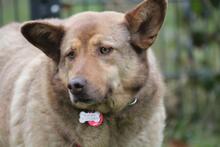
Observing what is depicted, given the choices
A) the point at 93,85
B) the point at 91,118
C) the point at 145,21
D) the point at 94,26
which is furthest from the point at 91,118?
the point at 145,21

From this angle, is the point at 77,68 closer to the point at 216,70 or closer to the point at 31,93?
the point at 31,93

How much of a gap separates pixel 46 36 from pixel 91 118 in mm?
729

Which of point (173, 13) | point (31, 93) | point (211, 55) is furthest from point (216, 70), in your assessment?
point (31, 93)

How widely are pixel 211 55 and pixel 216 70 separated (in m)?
0.26

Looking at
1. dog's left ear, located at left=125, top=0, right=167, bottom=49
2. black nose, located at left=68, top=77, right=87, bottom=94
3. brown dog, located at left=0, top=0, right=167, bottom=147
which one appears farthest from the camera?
dog's left ear, located at left=125, top=0, right=167, bottom=49

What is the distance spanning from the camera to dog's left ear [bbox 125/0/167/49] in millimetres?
5984

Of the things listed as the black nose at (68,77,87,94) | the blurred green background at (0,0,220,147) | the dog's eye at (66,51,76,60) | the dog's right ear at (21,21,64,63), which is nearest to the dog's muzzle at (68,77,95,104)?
the black nose at (68,77,87,94)

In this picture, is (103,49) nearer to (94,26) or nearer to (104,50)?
(104,50)

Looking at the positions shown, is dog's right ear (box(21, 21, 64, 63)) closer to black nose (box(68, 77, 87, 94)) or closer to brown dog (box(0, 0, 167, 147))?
brown dog (box(0, 0, 167, 147))

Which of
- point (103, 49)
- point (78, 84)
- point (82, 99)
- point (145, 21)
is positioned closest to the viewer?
point (78, 84)

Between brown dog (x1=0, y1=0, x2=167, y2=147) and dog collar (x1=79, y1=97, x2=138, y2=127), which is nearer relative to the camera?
brown dog (x1=0, y1=0, x2=167, y2=147)

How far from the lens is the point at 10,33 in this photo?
7340 millimetres

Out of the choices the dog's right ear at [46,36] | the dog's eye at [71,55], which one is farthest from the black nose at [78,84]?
the dog's right ear at [46,36]

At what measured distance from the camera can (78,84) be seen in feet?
18.3
